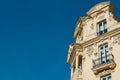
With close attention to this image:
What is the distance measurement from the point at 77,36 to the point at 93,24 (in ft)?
12.5

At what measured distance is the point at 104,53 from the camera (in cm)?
3794

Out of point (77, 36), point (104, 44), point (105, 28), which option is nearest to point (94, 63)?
point (104, 44)

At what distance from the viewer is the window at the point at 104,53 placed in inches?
1463

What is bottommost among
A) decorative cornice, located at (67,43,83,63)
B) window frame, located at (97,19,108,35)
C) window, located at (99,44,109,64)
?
window, located at (99,44,109,64)

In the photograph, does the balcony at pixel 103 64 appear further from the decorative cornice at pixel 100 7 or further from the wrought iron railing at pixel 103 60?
the decorative cornice at pixel 100 7

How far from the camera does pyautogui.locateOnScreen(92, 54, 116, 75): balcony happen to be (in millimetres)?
35678

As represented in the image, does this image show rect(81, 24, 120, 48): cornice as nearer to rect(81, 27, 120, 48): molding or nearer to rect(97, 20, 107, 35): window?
rect(81, 27, 120, 48): molding

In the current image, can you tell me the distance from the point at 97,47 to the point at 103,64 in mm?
3161

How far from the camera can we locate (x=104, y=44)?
126ft

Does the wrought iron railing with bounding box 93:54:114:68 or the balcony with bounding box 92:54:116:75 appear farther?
the wrought iron railing with bounding box 93:54:114:68

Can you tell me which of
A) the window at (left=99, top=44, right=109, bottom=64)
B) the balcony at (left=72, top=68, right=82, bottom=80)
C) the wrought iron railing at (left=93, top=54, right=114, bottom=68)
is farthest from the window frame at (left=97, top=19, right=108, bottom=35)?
the balcony at (left=72, top=68, right=82, bottom=80)

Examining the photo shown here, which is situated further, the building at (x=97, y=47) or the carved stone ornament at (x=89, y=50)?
the carved stone ornament at (x=89, y=50)

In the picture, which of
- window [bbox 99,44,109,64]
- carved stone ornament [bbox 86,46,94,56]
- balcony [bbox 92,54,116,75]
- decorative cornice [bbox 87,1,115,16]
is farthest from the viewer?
decorative cornice [bbox 87,1,115,16]

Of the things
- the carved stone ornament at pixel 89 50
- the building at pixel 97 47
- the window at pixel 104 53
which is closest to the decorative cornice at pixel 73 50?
the building at pixel 97 47
